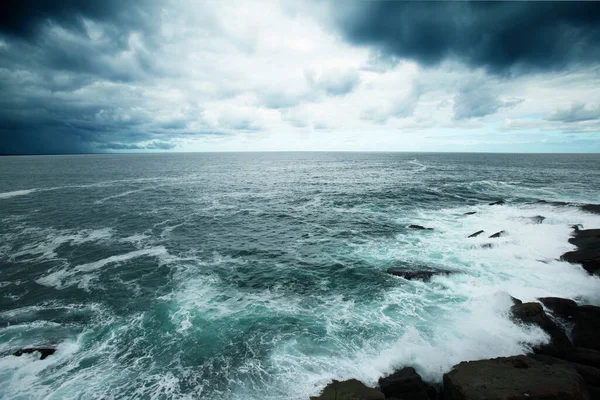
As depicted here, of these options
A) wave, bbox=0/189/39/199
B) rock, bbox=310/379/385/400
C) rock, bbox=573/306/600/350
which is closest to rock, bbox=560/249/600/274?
rock, bbox=573/306/600/350

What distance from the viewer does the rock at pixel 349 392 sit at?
12.6 metres

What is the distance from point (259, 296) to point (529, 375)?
60.0 ft

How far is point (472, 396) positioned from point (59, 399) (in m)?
20.7

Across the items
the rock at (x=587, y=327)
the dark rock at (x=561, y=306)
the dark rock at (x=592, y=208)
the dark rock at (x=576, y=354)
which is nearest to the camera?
the dark rock at (x=576, y=354)

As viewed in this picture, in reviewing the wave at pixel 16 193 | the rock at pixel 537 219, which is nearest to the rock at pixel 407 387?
the rock at pixel 537 219

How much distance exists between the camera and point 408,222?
4338 centimetres

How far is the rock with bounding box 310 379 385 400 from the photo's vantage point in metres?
12.6

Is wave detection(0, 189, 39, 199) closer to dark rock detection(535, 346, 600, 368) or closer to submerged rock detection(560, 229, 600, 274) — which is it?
dark rock detection(535, 346, 600, 368)

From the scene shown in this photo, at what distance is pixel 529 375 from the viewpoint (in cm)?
1283

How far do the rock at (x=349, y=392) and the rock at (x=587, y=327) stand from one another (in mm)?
14276

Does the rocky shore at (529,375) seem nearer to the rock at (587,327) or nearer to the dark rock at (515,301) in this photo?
the rock at (587,327)

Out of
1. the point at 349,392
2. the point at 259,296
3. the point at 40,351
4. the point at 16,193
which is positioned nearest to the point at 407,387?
the point at 349,392

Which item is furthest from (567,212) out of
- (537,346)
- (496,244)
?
(537,346)

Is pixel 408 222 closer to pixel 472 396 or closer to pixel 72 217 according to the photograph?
pixel 472 396
